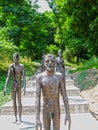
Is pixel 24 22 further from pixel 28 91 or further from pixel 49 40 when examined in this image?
pixel 49 40

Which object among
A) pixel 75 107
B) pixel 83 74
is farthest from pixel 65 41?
pixel 75 107

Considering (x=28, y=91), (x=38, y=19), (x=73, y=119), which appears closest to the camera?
(x=73, y=119)

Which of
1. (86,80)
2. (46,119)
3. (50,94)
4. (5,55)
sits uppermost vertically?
(5,55)

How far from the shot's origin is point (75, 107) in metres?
14.9

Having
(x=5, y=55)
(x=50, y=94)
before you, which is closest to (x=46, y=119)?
(x=50, y=94)

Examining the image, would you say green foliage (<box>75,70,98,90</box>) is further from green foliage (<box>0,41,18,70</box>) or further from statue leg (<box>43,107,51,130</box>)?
statue leg (<box>43,107,51,130</box>)

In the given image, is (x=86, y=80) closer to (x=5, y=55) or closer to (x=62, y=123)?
(x=5, y=55)

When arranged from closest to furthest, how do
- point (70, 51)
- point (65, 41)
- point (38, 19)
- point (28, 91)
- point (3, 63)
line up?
point (28, 91) < point (3, 63) < point (38, 19) < point (65, 41) < point (70, 51)

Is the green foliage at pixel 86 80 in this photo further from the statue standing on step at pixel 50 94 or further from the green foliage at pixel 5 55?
the statue standing on step at pixel 50 94

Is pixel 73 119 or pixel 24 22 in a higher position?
pixel 24 22

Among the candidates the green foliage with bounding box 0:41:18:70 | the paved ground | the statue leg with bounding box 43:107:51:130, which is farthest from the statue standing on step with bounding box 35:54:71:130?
the green foliage with bounding box 0:41:18:70

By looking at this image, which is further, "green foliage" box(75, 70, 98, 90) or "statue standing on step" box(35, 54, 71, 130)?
"green foliage" box(75, 70, 98, 90)

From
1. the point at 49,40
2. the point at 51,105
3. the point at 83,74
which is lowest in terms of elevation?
the point at 51,105

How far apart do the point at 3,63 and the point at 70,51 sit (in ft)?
77.9
